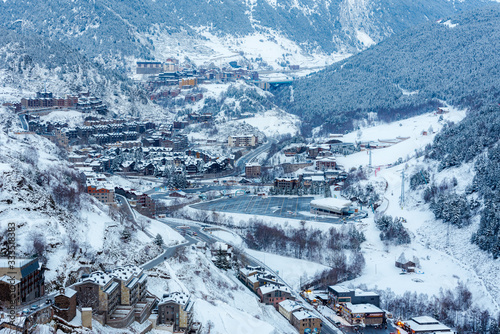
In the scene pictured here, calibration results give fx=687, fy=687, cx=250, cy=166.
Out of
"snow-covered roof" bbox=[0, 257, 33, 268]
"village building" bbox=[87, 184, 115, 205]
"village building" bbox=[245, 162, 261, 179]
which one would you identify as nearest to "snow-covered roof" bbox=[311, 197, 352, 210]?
"village building" bbox=[245, 162, 261, 179]

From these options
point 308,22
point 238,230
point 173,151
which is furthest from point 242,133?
point 308,22

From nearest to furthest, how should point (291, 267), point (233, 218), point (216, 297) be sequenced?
point (216, 297) < point (291, 267) < point (233, 218)

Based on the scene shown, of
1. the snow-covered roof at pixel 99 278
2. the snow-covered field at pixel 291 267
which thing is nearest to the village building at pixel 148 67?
the snow-covered field at pixel 291 267

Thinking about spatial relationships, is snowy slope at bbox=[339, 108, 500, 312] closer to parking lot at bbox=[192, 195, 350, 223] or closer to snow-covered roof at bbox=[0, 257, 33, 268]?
parking lot at bbox=[192, 195, 350, 223]

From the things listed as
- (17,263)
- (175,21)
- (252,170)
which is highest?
(175,21)

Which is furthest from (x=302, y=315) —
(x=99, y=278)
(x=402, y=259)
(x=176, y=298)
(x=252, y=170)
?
(x=252, y=170)

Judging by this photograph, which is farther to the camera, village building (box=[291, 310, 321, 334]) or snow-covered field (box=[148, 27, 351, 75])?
snow-covered field (box=[148, 27, 351, 75])

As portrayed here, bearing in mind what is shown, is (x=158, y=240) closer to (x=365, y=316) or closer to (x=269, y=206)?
→ (x=365, y=316)
